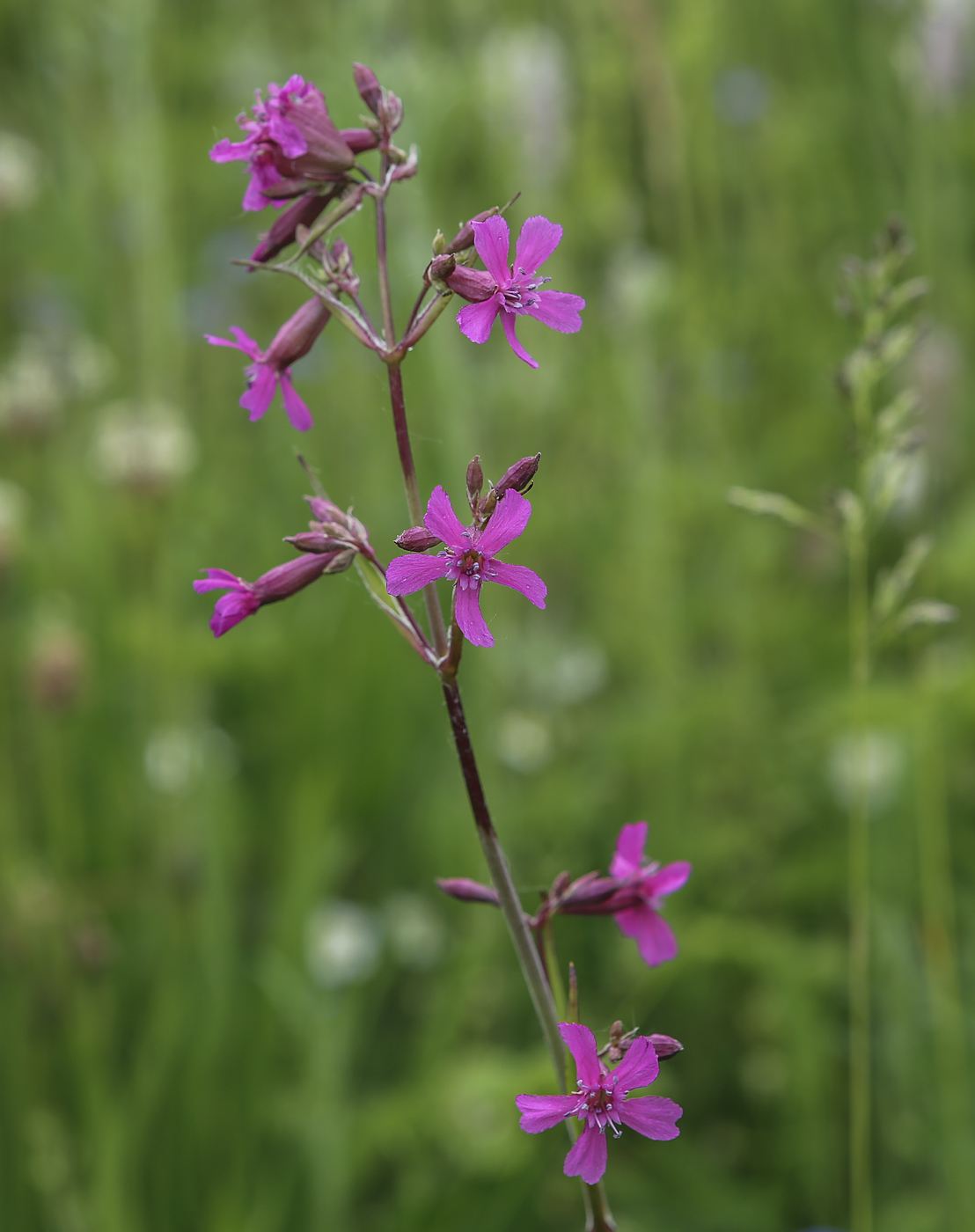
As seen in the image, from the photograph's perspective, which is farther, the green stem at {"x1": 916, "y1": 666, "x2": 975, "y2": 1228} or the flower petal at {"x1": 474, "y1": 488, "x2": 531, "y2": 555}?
the green stem at {"x1": 916, "y1": 666, "x2": 975, "y2": 1228}

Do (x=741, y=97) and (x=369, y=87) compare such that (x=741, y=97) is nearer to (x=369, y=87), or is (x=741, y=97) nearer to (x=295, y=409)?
(x=369, y=87)

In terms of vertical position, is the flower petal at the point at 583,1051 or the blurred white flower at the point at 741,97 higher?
the blurred white flower at the point at 741,97

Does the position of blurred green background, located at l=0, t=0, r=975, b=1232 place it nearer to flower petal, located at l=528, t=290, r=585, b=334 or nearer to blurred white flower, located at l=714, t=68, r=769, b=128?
blurred white flower, located at l=714, t=68, r=769, b=128

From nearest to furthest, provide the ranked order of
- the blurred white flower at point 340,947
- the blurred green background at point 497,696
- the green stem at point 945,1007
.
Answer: the green stem at point 945,1007, the blurred green background at point 497,696, the blurred white flower at point 340,947

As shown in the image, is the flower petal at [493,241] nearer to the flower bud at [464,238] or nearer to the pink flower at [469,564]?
the flower bud at [464,238]

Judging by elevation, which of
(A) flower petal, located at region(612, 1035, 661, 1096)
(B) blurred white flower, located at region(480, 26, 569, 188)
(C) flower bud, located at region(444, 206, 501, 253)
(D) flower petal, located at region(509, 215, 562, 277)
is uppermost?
(B) blurred white flower, located at region(480, 26, 569, 188)

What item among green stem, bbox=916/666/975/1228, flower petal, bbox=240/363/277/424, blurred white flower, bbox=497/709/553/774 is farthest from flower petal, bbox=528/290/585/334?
blurred white flower, bbox=497/709/553/774

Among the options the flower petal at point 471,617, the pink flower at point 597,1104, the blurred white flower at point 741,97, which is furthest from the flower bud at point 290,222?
the blurred white flower at point 741,97
